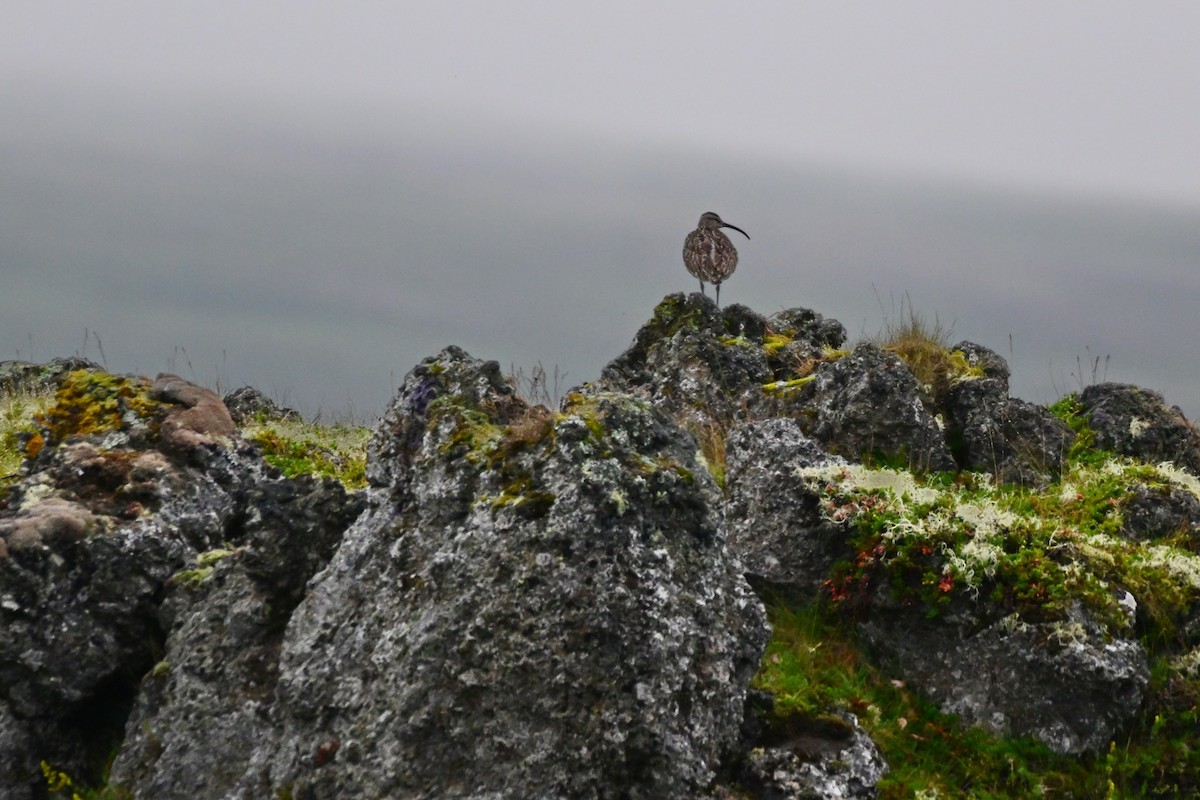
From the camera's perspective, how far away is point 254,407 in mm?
18859

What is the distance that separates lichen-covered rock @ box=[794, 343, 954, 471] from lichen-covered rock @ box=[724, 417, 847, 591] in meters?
1.82

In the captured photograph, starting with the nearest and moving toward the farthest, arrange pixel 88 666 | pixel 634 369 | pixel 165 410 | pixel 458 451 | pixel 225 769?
pixel 225 769
pixel 458 451
pixel 88 666
pixel 165 410
pixel 634 369

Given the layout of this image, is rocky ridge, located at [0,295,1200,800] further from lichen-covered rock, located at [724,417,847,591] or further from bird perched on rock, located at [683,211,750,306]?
bird perched on rock, located at [683,211,750,306]

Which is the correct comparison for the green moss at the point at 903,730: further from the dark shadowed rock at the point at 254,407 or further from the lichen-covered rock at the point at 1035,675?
the dark shadowed rock at the point at 254,407

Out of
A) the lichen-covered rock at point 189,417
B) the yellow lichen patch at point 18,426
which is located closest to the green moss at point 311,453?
the lichen-covered rock at point 189,417

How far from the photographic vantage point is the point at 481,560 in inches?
216

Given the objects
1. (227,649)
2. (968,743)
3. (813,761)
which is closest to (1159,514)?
(968,743)

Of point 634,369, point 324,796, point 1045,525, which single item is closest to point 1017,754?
point 1045,525

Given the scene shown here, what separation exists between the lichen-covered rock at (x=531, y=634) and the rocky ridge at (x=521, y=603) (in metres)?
0.02

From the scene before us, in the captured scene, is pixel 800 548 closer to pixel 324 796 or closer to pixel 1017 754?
pixel 1017 754

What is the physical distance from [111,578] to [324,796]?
9.94ft

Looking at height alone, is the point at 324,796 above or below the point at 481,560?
below

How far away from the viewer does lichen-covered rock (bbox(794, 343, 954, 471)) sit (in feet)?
36.8

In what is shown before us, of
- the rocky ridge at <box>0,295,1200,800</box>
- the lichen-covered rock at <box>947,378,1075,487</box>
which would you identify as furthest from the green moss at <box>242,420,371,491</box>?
the lichen-covered rock at <box>947,378,1075,487</box>
